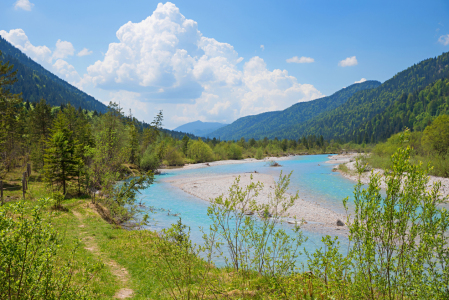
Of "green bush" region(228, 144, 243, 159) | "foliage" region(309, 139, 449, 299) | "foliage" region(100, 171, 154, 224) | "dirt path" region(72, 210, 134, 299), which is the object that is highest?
"green bush" region(228, 144, 243, 159)

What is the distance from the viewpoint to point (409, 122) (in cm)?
16838

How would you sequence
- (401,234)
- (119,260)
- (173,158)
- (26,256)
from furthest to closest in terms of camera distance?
(173,158), (119,260), (401,234), (26,256)

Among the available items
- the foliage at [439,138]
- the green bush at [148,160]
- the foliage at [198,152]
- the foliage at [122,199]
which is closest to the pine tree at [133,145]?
the green bush at [148,160]

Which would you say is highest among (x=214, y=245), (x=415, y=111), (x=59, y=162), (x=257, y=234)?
(x=415, y=111)

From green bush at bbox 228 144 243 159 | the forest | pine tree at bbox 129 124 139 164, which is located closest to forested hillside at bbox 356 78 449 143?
green bush at bbox 228 144 243 159

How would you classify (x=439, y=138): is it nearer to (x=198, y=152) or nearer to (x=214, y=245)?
(x=214, y=245)

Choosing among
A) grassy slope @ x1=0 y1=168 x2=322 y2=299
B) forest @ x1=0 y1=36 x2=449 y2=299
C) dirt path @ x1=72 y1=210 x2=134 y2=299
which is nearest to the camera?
forest @ x1=0 y1=36 x2=449 y2=299

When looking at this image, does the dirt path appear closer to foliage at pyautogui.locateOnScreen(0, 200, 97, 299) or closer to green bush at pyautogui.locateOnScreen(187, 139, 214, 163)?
foliage at pyautogui.locateOnScreen(0, 200, 97, 299)

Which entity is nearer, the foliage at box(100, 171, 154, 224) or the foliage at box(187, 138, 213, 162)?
→ the foliage at box(100, 171, 154, 224)

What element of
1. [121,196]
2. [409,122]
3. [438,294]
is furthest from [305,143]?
[438,294]

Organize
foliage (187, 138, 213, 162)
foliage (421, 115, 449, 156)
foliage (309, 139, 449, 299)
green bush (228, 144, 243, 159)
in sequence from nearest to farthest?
foliage (309, 139, 449, 299) → foliage (421, 115, 449, 156) → foliage (187, 138, 213, 162) → green bush (228, 144, 243, 159)

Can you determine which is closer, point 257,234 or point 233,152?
point 257,234

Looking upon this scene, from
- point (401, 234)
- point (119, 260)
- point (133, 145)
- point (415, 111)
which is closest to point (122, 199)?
point (119, 260)

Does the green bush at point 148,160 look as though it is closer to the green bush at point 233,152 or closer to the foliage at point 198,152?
the foliage at point 198,152
